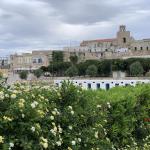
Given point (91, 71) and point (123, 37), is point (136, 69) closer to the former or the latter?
point (91, 71)

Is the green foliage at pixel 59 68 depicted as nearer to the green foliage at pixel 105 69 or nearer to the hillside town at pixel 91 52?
the green foliage at pixel 105 69

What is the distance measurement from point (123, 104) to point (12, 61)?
139638 millimetres

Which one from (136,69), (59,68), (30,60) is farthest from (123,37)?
(136,69)

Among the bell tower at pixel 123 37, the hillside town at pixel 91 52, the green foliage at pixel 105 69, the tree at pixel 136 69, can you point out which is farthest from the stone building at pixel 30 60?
the tree at pixel 136 69

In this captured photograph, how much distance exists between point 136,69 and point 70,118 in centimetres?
7382

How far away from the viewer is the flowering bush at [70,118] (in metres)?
3.83

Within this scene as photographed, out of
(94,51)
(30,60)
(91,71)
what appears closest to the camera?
(91,71)

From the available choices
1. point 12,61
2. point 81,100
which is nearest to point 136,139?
point 81,100

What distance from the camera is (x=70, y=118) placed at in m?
4.83

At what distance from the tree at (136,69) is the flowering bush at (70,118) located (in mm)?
68810

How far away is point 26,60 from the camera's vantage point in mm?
146000

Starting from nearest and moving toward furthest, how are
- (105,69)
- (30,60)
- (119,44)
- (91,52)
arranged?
Result: (105,69) < (91,52) < (119,44) < (30,60)

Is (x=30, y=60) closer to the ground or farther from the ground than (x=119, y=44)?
closer to the ground

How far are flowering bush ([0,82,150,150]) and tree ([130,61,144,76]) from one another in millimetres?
68810
